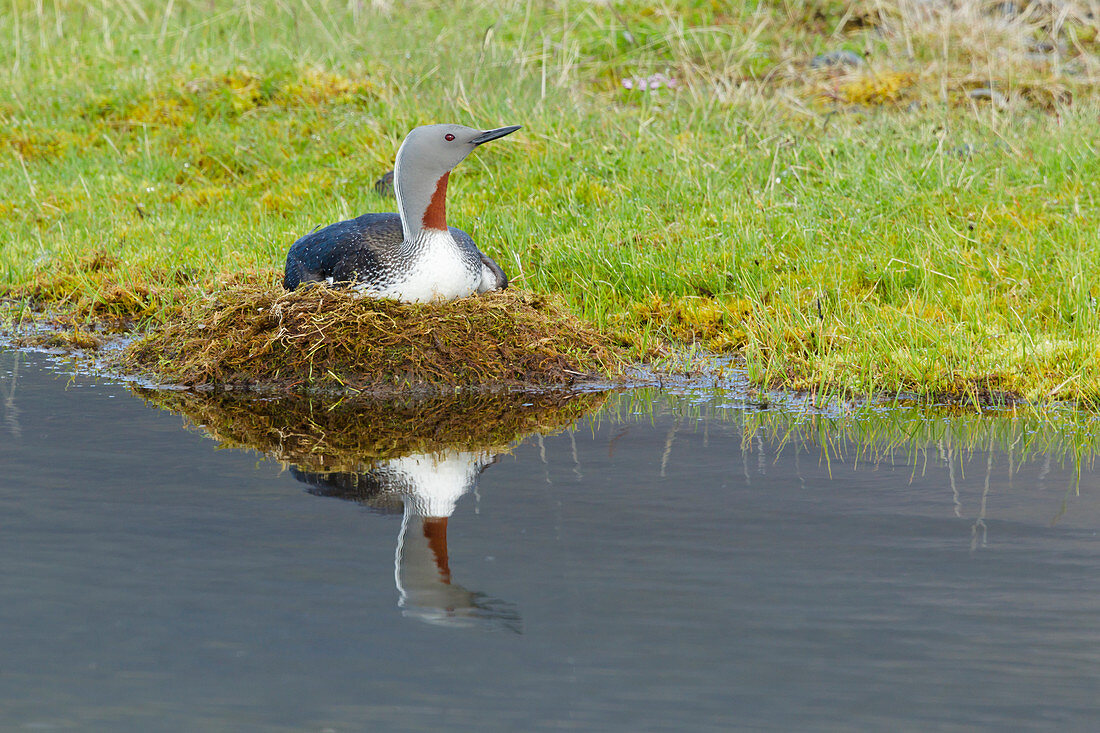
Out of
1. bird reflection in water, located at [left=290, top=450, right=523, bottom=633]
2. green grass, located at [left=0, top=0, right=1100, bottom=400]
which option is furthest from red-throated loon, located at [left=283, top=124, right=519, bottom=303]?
bird reflection in water, located at [left=290, top=450, right=523, bottom=633]

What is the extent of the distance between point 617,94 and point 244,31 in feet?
14.9

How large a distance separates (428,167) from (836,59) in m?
7.47

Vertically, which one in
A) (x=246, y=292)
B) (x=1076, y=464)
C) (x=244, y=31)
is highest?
(x=244, y=31)

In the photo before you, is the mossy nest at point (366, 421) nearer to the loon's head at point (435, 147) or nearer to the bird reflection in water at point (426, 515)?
the bird reflection in water at point (426, 515)

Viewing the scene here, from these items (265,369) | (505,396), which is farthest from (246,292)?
(505,396)

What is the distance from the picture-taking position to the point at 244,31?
13.4m

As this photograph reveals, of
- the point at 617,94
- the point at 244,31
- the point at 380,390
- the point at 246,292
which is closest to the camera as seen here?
the point at 380,390

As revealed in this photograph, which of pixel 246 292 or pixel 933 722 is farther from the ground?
pixel 246 292

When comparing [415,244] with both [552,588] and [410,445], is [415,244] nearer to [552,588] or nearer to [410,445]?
[410,445]

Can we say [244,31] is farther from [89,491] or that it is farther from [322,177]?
[89,491]

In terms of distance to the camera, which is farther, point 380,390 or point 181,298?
point 181,298

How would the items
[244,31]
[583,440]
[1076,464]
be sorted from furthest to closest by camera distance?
[244,31] → [583,440] → [1076,464]

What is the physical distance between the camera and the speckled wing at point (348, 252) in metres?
6.27

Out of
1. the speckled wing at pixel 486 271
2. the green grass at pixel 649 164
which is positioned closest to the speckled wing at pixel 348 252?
the speckled wing at pixel 486 271
